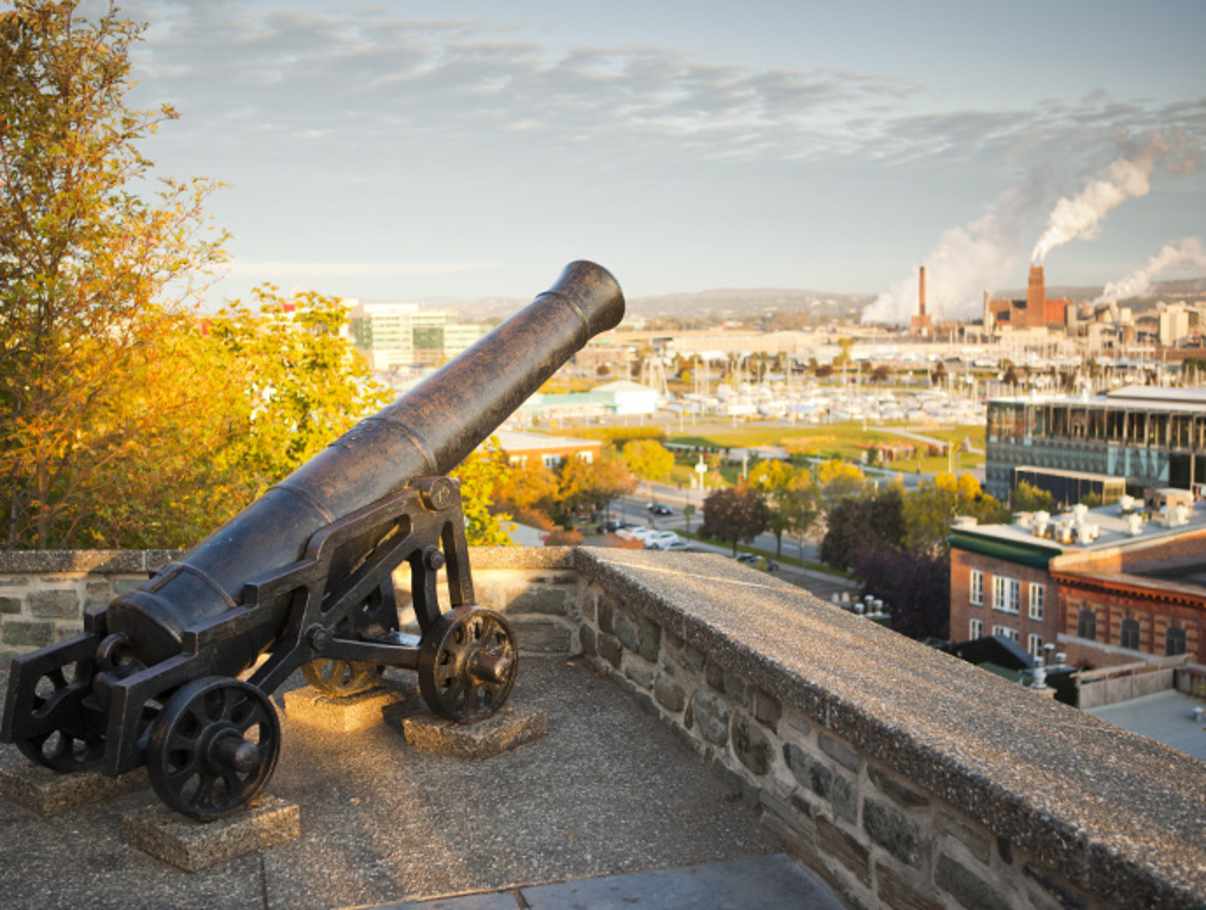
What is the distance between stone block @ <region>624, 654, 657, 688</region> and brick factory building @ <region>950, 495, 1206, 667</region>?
3554cm

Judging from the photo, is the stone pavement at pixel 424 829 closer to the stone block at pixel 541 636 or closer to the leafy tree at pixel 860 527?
the stone block at pixel 541 636

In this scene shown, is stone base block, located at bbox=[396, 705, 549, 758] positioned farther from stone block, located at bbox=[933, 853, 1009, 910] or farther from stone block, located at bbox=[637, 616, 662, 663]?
stone block, located at bbox=[933, 853, 1009, 910]

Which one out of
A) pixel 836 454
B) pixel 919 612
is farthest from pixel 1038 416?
pixel 919 612

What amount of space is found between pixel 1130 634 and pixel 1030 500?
22.1 metres

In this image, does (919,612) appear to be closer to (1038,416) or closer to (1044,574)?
(1044,574)

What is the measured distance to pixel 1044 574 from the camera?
4047 cm

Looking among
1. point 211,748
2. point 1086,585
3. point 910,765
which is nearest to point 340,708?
point 211,748

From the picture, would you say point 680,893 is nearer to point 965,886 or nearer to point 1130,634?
point 965,886

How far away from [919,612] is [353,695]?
42.6 metres

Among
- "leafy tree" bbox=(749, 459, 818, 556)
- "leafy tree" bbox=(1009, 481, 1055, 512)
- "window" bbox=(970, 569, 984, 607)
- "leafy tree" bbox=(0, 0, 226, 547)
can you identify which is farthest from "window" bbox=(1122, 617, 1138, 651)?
"leafy tree" bbox=(0, 0, 226, 547)

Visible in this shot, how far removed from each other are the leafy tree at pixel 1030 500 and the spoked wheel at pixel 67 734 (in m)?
59.6

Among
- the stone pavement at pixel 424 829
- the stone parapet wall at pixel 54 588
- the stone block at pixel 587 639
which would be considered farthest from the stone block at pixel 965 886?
the stone parapet wall at pixel 54 588

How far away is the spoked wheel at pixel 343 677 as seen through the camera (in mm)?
4625

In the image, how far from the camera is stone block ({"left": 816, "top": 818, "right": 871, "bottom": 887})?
10.1ft
